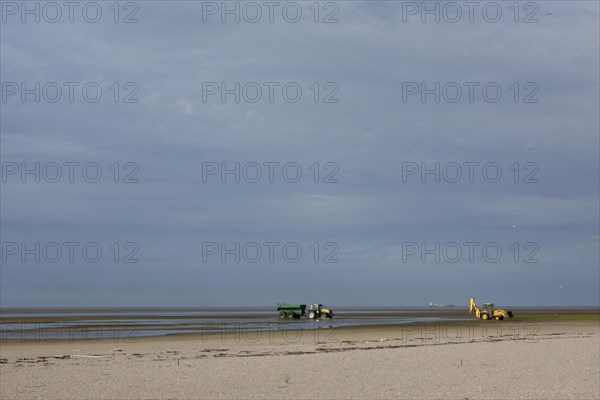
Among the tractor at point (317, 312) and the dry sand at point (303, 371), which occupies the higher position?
the dry sand at point (303, 371)

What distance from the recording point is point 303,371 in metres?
24.5

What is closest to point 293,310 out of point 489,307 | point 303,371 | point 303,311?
point 303,311

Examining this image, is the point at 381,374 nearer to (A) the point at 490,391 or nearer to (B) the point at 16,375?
(A) the point at 490,391

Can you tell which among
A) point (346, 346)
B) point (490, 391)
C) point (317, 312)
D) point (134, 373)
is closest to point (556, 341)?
point (346, 346)

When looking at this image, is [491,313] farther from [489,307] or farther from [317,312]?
[317,312]

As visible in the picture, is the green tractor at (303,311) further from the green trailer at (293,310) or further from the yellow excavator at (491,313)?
the yellow excavator at (491,313)

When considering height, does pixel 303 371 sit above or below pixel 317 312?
above

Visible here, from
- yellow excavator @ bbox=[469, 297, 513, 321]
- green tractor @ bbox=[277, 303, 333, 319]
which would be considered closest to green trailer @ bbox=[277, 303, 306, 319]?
green tractor @ bbox=[277, 303, 333, 319]

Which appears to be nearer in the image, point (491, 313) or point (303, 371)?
point (303, 371)

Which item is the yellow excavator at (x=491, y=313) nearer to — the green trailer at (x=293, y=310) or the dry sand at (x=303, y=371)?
the green trailer at (x=293, y=310)

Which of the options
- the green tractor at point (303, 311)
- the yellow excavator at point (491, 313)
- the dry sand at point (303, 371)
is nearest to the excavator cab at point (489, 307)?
the yellow excavator at point (491, 313)

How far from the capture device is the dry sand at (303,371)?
64.5 ft

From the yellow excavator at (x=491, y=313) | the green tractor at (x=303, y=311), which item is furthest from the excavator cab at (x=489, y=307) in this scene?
the green tractor at (x=303, y=311)

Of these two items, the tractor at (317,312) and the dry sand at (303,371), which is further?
the tractor at (317,312)
